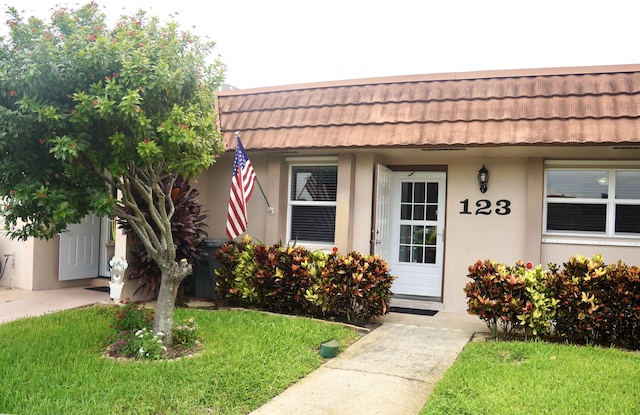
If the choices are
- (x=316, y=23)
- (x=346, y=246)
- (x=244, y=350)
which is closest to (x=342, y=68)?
(x=316, y=23)

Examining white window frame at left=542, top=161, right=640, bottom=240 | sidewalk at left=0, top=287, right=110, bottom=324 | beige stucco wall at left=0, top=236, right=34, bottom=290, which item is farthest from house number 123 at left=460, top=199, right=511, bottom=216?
beige stucco wall at left=0, top=236, right=34, bottom=290

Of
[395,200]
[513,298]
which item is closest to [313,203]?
[395,200]

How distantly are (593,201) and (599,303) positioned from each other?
233cm

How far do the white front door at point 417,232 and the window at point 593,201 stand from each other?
1767 mm

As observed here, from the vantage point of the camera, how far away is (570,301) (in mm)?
5992

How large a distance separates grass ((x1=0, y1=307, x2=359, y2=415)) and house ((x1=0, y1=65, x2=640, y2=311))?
2.58 metres

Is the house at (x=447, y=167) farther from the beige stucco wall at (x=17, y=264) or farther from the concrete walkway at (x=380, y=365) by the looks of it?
the beige stucco wall at (x=17, y=264)

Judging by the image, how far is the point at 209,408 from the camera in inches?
162

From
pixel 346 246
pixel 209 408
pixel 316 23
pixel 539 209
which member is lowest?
pixel 209 408

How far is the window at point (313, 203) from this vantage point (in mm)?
8914

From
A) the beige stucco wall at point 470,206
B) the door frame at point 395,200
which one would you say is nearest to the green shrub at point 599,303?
the beige stucco wall at point 470,206

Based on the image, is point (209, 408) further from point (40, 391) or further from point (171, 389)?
point (40, 391)

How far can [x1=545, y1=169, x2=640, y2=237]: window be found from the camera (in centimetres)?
757

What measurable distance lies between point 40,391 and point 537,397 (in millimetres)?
4172
